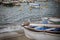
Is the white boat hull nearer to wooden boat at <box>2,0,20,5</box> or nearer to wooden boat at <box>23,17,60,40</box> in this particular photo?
wooden boat at <box>23,17,60,40</box>

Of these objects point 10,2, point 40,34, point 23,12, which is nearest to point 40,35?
point 40,34

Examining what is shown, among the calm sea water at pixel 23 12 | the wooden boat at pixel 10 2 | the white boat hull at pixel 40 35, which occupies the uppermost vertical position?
the wooden boat at pixel 10 2

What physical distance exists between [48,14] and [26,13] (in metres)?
0.21

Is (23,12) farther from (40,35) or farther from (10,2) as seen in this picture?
(40,35)

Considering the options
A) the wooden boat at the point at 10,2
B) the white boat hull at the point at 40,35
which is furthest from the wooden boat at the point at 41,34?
the wooden boat at the point at 10,2

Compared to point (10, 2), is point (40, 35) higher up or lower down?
lower down

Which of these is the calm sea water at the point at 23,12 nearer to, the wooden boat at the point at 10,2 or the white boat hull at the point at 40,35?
the wooden boat at the point at 10,2

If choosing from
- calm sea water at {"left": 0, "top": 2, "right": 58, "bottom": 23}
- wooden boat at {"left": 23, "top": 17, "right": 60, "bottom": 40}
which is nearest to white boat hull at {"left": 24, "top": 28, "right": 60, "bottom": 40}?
wooden boat at {"left": 23, "top": 17, "right": 60, "bottom": 40}

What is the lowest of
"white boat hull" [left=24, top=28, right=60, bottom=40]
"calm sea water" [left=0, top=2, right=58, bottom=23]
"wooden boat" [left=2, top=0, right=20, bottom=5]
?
"white boat hull" [left=24, top=28, right=60, bottom=40]

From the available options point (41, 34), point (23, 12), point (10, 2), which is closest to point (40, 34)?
point (41, 34)

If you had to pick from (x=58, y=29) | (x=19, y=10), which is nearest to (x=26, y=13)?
(x=19, y=10)

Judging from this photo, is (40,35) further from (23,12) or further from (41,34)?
(23,12)

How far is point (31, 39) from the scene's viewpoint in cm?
170

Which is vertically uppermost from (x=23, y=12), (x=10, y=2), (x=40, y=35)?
(x=10, y=2)
